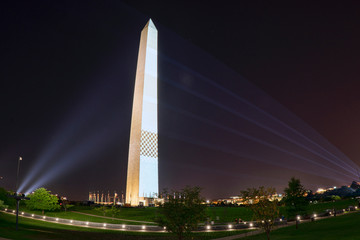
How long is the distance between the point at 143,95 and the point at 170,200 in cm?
5952

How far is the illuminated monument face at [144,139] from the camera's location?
251ft

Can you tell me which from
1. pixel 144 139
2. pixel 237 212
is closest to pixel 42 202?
pixel 144 139

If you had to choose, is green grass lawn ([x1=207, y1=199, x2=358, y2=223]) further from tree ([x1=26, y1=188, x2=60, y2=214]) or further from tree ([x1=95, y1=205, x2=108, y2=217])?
tree ([x1=26, y1=188, x2=60, y2=214])

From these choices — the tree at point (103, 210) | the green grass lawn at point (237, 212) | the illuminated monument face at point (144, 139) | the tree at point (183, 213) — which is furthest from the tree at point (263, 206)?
the illuminated monument face at point (144, 139)

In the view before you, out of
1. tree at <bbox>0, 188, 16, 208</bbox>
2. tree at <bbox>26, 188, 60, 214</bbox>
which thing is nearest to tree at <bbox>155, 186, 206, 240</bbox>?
tree at <bbox>0, 188, 16, 208</bbox>

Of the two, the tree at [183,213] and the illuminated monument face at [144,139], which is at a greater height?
the illuminated monument face at [144,139]

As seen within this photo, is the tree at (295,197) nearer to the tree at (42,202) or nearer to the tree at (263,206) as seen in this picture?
the tree at (263,206)

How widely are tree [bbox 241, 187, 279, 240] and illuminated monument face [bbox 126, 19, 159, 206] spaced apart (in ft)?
→ 175

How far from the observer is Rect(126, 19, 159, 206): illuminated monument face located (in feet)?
251

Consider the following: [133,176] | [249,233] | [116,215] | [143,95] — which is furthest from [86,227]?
[143,95]

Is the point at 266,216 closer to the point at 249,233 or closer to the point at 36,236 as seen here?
the point at 249,233

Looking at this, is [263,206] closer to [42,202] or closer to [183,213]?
[183,213]

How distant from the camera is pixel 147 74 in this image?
81.6 meters

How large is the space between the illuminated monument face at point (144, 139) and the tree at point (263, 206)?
53211 millimetres
